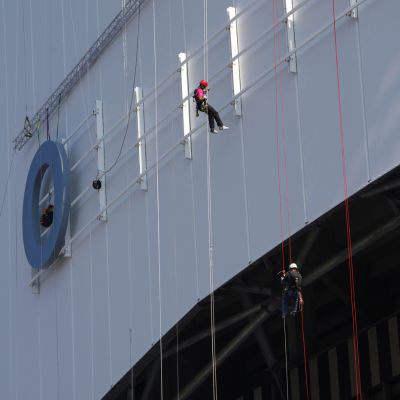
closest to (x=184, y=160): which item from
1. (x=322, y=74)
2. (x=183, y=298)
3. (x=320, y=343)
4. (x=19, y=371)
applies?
(x=183, y=298)

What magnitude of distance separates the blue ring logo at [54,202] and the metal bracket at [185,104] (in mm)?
5206

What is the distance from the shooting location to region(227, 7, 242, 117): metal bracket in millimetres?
23719

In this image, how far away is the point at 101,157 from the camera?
1119 inches

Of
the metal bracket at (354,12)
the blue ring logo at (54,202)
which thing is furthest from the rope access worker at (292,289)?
the blue ring logo at (54,202)

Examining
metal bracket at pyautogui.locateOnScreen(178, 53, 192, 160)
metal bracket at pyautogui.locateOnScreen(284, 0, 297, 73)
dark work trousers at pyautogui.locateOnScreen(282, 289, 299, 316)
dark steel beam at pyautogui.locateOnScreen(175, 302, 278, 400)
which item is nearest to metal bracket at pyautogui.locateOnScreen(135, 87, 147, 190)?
metal bracket at pyautogui.locateOnScreen(178, 53, 192, 160)

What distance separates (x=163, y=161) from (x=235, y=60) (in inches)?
123

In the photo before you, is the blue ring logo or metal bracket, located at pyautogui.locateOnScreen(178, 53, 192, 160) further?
the blue ring logo

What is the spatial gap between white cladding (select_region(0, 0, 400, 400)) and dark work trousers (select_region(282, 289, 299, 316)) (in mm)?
1163

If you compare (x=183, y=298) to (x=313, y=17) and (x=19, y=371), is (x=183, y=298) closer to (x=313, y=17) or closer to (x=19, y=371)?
(x=313, y=17)

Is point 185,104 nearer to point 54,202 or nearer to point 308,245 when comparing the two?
point 308,245

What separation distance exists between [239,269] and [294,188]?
6.93 ft

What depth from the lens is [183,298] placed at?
24734 millimetres

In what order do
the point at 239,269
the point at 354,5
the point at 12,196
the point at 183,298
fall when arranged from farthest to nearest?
the point at 12,196 < the point at 183,298 < the point at 239,269 < the point at 354,5

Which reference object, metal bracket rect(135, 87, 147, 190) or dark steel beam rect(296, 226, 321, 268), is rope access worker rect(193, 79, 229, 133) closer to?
dark steel beam rect(296, 226, 321, 268)
